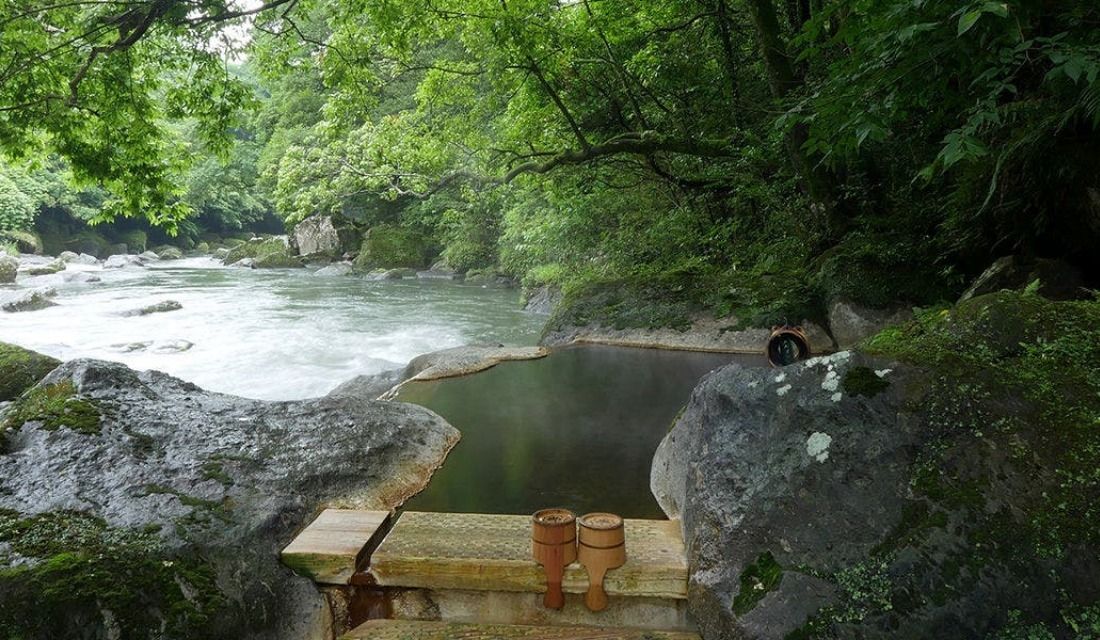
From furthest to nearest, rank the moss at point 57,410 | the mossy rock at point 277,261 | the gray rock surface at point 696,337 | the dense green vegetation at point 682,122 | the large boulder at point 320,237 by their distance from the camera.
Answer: the large boulder at point 320,237
the mossy rock at point 277,261
the gray rock surface at point 696,337
the moss at point 57,410
the dense green vegetation at point 682,122

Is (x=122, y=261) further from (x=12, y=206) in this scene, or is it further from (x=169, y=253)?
(x=12, y=206)

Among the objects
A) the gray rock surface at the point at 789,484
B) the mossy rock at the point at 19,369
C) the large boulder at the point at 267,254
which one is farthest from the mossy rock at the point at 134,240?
the gray rock surface at the point at 789,484

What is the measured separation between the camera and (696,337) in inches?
279

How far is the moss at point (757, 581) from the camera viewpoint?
2.03 m

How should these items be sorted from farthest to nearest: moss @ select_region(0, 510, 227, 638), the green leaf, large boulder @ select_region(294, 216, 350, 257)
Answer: large boulder @ select_region(294, 216, 350, 257) → moss @ select_region(0, 510, 227, 638) → the green leaf

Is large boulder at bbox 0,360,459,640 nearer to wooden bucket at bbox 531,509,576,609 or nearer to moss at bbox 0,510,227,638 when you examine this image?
moss at bbox 0,510,227,638

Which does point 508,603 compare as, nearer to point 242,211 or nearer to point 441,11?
Answer: point 441,11

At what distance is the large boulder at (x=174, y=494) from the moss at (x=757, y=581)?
1600 mm

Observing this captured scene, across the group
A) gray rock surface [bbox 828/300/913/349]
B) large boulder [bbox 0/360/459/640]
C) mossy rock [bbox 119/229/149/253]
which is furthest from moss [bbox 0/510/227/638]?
mossy rock [bbox 119/229/149/253]

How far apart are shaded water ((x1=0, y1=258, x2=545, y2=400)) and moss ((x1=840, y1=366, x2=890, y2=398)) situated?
21.3 feet

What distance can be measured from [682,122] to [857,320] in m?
4.12

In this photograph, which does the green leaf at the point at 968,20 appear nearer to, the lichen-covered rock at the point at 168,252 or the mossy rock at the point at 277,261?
the mossy rock at the point at 277,261

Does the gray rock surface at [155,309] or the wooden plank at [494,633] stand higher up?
the wooden plank at [494,633]

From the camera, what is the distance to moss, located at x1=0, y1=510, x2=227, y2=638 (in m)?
2.00
